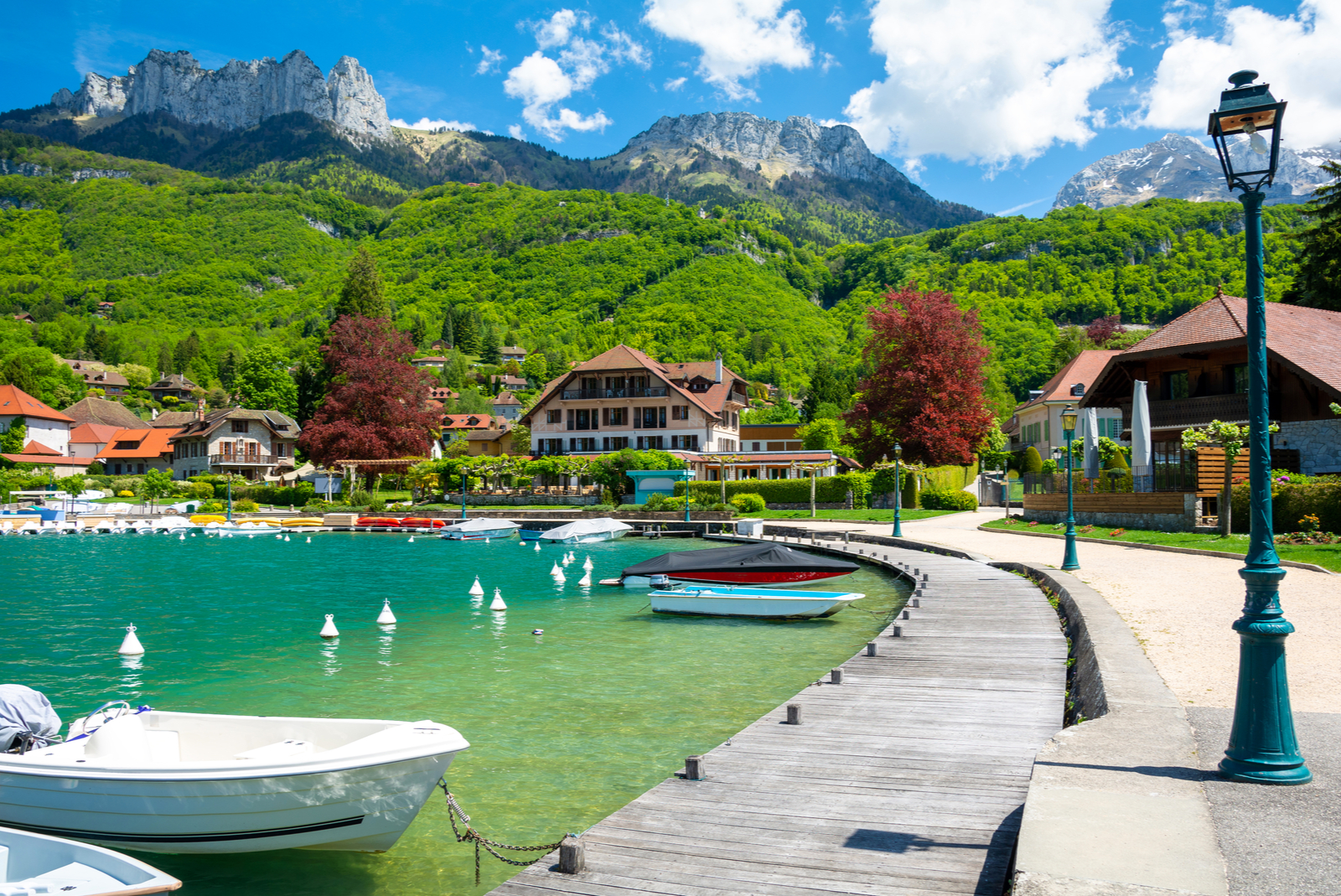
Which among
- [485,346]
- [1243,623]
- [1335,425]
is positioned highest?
[485,346]

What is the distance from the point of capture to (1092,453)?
3188 centimetres

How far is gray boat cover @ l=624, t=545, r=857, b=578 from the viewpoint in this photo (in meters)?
22.4

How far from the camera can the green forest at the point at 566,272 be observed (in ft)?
383

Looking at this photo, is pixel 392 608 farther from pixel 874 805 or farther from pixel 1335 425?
pixel 1335 425

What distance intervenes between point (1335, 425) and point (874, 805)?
31.3 metres

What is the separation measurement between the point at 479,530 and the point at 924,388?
30.6 meters

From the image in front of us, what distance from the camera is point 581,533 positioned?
4697 centimetres

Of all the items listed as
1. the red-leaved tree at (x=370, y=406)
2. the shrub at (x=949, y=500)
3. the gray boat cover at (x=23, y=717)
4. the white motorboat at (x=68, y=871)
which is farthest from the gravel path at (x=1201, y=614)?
the red-leaved tree at (x=370, y=406)

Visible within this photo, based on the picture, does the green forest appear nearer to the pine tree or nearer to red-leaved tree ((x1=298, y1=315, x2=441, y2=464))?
the pine tree

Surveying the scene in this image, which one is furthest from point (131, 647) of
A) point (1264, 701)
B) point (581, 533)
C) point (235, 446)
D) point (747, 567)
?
point (235, 446)

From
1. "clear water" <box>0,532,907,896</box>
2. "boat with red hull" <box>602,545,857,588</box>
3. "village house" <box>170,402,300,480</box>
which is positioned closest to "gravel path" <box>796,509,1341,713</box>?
"clear water" <box>0,532,907,896</box>

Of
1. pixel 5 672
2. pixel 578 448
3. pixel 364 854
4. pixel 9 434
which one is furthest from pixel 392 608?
pixel 9 434

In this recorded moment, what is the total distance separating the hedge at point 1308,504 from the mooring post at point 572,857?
23485 mm

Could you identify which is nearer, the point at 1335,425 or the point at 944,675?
the point at 944,675
